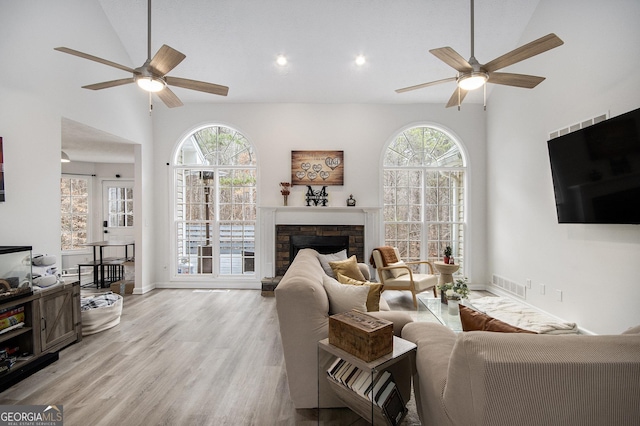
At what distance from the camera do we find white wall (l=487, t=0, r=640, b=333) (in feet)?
9.11

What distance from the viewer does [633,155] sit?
2.48 meters

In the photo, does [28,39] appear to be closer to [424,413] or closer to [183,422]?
[183,422]

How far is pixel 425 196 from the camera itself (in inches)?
211

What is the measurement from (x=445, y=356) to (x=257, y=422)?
1.33 metres

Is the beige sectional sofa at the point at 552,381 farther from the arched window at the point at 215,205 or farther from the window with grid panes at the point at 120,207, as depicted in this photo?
the window with grid panes at the point at 120,207

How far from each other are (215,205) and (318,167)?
78.5 inches

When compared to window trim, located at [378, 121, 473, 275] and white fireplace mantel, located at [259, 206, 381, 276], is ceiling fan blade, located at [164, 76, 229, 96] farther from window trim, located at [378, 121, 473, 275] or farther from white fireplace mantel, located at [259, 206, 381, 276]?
window trim, located at [378, 121, 473, 275]

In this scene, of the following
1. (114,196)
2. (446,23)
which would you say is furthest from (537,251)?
(114,196)

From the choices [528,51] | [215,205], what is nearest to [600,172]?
[528,51]

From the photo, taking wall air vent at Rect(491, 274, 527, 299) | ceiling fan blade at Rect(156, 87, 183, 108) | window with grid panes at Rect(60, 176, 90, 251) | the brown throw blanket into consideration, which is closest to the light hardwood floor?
the brown throw blanket

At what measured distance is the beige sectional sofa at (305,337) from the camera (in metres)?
1.93

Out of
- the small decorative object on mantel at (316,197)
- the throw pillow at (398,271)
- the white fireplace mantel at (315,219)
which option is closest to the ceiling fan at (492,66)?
the throw pillow at (398,271)

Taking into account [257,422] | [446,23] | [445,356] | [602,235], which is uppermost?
[446,23]
